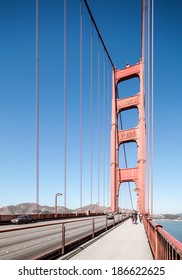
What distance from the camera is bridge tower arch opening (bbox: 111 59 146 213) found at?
42666mm

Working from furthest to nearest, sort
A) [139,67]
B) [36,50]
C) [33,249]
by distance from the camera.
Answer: [139,67] → [36,50] → [33,249]

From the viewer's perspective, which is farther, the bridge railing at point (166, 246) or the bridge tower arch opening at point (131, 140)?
the bridge tower arch opening at point (131, 140)

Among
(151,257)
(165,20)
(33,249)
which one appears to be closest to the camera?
(33,249)

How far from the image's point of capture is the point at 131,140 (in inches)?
1847

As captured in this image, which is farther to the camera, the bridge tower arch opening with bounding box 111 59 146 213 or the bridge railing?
the bridge tower arch opening with bounding box 111 59 146 213

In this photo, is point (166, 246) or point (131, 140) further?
point (131, 140)

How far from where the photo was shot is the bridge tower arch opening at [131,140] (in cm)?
4267

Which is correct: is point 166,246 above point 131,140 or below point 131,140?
below
